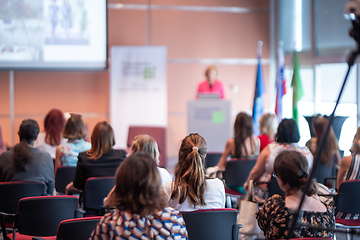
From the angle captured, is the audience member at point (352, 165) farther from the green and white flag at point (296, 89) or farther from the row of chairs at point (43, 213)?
the green and white flag at point (296, 89)

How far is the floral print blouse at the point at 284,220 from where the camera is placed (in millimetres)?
1983

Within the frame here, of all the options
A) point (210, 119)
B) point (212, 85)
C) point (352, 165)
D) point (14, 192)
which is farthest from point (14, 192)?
point (212, 85)

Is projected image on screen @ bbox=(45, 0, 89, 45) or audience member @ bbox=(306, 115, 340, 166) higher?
projected image on screen @ bbox=(45, 0, 89, 45)

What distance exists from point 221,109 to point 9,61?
3788mm

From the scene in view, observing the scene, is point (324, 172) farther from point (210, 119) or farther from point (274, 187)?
point (210, 119)

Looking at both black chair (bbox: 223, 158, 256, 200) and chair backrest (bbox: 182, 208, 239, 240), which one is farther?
black chair (bbox: 223, 158, 256, 200)

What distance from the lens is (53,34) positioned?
704 cm

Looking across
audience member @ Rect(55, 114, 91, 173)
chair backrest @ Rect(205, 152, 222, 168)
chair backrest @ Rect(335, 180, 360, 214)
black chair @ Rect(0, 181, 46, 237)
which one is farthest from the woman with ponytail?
chair backrest @ Rect(205, 152, 222, 168)

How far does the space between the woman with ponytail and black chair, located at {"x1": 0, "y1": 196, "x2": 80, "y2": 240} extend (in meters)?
0.71

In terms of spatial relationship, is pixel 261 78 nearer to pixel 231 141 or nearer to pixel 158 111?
pixel 158 111

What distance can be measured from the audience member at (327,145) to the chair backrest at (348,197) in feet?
2.95

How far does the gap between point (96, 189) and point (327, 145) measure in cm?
228

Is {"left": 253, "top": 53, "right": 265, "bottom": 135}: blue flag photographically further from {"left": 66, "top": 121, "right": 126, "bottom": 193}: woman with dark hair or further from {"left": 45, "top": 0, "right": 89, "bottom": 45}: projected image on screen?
A: {"left": 66, "top": 121, "right": 126, "bottom": 193}: woman with dark hair

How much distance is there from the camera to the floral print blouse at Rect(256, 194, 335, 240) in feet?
6.51
